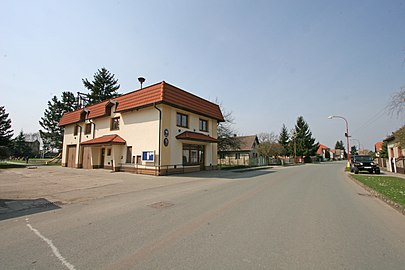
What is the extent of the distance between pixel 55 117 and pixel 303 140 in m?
67.1

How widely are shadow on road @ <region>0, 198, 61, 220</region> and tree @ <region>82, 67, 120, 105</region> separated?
43381 mm

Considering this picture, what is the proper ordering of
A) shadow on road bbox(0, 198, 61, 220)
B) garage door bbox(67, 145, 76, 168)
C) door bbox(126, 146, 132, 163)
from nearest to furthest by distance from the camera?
1. shadow on road bbox(0, 198, 61, 220)
2. door bbox(126, 146, 132, 163)
3. garage door bbox(67, 145, 76, 168)

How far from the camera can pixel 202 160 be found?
2436 cm

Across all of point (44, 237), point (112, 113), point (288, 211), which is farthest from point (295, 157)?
point (44, 237)

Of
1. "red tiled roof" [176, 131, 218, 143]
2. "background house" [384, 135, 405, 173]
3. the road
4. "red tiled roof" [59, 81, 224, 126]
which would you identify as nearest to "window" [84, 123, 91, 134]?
"red tiled roof" [59, 81, 224, 126]

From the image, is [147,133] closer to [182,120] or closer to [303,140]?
[182,120]

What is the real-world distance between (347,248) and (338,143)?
162m

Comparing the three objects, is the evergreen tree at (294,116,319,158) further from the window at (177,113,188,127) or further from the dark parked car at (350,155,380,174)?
the window at (177,113,188,127)

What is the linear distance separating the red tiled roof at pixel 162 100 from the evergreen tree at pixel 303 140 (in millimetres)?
46812

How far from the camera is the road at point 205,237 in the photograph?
3.40 meters

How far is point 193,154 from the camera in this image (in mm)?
22969

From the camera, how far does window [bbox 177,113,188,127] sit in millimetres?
21391

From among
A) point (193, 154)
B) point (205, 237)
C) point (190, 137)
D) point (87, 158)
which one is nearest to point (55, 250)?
point (205, 237)

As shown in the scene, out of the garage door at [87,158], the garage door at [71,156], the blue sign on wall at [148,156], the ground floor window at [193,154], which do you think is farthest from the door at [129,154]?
the garage door at [71,156]
